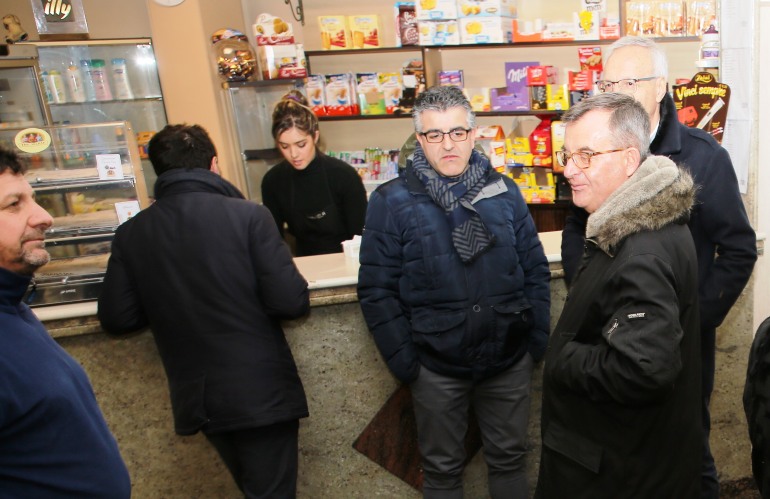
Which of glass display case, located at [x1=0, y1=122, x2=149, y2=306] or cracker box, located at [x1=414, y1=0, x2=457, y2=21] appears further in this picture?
cracker box, located at [x1=414, y1=0, x2=457, y2=21]

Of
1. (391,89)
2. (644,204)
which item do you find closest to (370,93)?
(391,89)

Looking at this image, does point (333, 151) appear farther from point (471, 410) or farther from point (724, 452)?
point (724, 452)

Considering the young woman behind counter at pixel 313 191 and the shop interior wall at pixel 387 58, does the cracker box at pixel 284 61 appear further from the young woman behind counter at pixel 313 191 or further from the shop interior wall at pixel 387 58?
the young woman behind counter at pixel 313 191

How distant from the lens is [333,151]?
5.91 metres

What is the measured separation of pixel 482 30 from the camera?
16.0 feet

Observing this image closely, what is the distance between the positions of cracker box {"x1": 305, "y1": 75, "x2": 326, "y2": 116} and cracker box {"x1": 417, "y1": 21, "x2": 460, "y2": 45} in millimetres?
925

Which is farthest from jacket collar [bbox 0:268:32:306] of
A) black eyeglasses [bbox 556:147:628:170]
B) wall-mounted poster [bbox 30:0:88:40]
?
wall-mounted poster [bbox 30:0:88:40]

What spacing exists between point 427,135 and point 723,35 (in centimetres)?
134

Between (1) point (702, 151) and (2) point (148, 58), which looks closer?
(1) point (702, 151)

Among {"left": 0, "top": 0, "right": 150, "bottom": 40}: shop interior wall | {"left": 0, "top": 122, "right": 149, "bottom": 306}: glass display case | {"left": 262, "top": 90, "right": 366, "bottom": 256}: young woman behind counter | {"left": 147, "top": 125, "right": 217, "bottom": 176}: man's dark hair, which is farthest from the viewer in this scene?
{"left": 0, "top": 0, "right": 150, "bottom": 40}: shop interior wall

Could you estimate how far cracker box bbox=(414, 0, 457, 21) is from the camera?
15.7 ft

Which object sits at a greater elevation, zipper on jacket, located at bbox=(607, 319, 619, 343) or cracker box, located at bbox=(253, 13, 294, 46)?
cracker box, located at bbox=(253, 13, 294, 46)

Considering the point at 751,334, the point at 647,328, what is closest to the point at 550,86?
the point at 751,334

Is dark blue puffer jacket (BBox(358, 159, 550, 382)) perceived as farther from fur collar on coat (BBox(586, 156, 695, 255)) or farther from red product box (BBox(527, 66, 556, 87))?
red product box (BBox(527, 66, 556, 87))
